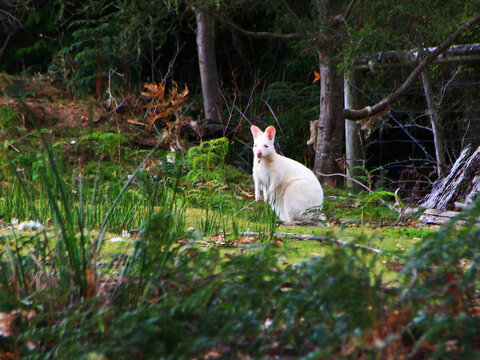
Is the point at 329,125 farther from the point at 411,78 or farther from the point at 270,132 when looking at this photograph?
the point at 270,132

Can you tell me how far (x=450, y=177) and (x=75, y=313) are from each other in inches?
209

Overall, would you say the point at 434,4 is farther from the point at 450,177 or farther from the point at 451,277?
the point at 451,277

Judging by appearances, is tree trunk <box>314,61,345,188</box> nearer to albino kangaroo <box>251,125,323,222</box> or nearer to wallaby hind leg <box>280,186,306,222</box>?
albino kangaroo <box>251,125,323,222</box>

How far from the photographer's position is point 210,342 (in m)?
1.75

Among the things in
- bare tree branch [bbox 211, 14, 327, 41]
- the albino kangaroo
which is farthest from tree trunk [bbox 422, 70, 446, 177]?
the albino kangaroo

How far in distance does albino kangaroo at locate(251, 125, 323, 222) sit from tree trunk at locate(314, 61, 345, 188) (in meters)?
1.49

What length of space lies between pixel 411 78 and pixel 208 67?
179 inches

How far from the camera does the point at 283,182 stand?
22.1ft

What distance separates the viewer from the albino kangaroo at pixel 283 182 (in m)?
6.38

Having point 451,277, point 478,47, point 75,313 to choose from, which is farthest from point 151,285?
point 478,47

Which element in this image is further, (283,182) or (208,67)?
(208,67)

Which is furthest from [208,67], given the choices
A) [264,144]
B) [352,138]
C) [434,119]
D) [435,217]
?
[435,217]

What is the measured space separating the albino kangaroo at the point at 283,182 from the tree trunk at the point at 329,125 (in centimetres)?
149

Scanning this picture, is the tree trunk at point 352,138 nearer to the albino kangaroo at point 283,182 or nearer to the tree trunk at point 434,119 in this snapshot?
the tree trunk at point 434,119
